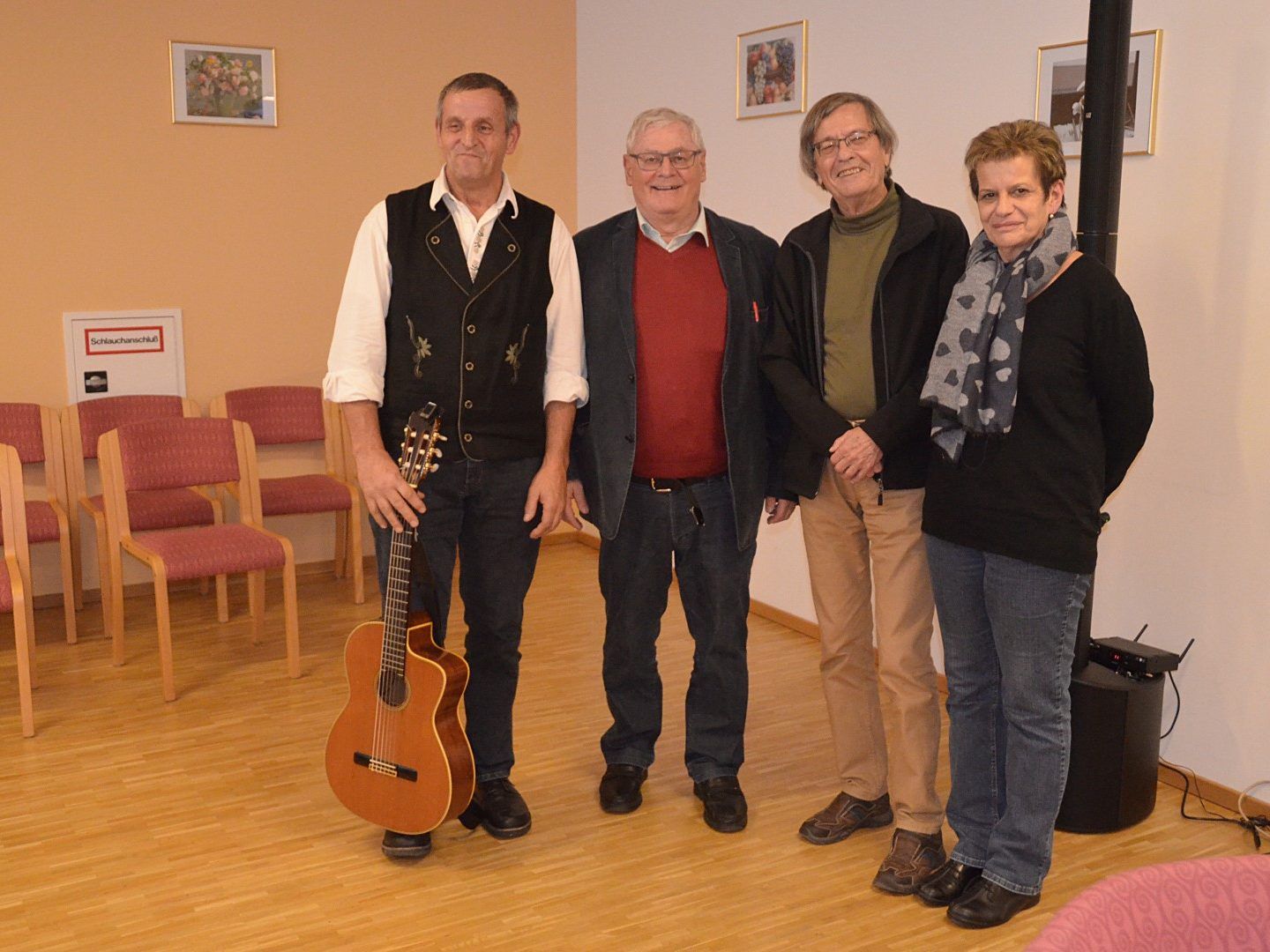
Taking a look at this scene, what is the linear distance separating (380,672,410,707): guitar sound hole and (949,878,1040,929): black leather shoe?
1228 millimetres

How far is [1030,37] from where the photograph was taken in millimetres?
3570

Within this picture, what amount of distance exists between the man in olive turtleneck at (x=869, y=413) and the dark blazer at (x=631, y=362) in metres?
0.09

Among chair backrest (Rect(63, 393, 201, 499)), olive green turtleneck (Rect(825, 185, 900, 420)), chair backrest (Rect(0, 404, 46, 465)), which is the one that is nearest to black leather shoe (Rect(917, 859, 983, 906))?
olive green turtleneck (Rect(825, 185, 900, 420))

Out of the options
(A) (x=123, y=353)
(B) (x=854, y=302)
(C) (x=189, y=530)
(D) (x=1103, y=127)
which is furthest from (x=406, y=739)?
(A) (x=123, y=353)

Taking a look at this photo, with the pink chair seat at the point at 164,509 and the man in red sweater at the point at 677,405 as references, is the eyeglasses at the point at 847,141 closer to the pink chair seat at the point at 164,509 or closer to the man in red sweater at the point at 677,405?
the man in red sweater at the point at 677,405

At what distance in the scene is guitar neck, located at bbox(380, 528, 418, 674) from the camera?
2730 millimetres

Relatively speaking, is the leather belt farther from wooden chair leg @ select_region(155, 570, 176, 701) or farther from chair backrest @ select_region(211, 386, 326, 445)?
chair backrest @ select_region(211, 386, 326, 445)

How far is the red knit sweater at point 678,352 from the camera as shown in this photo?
9.38 feet

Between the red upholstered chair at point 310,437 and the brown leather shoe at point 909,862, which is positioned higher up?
the red upholstered chair at point 310,437

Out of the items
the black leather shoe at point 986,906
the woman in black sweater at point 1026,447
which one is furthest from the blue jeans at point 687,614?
the black leather shoe at point 986,906

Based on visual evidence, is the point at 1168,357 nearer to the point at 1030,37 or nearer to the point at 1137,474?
the point at 1137,474

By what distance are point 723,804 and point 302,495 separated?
2450mm

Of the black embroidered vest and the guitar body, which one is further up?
the black embroidered vest

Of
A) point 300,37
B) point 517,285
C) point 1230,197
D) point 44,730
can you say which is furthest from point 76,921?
point 300,37
